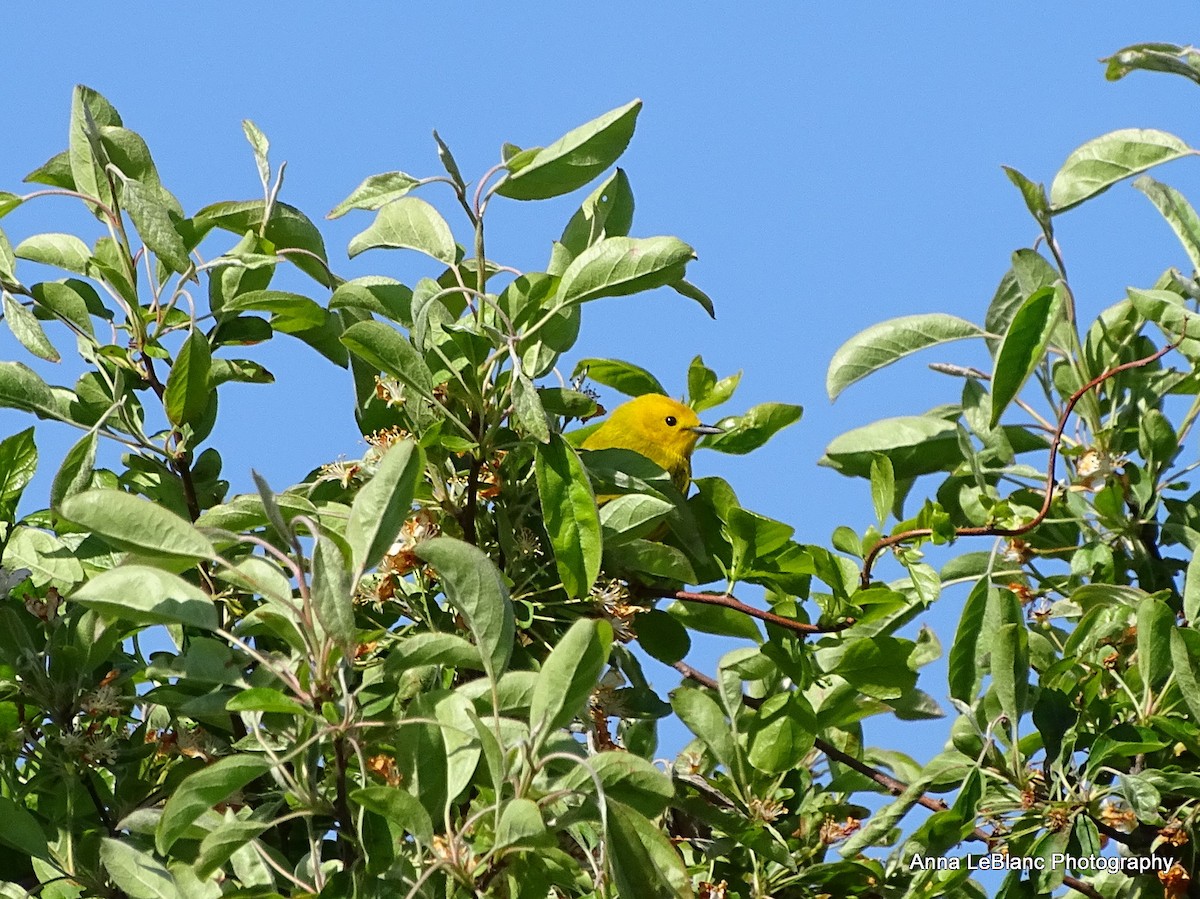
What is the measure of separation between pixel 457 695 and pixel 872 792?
142 cm

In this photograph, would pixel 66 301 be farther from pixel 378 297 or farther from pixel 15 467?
pixel 378 297

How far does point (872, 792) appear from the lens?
3223mm

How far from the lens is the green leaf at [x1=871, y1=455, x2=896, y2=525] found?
2.78m

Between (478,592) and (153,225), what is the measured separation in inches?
39.5

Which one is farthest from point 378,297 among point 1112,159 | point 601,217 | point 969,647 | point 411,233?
point 1112,159

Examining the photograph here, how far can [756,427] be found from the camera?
312cm

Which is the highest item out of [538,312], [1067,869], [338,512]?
[538,312]

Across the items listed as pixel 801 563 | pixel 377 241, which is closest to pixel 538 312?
pixel 377 241

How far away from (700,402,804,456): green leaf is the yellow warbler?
1.74m

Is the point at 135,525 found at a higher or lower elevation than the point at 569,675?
higher

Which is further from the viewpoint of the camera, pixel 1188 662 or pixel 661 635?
pixel 661 635

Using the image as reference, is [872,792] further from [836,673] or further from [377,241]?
[377,241]

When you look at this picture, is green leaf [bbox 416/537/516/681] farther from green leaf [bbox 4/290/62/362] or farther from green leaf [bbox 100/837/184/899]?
green leaf [bbox 4/290/62/362]

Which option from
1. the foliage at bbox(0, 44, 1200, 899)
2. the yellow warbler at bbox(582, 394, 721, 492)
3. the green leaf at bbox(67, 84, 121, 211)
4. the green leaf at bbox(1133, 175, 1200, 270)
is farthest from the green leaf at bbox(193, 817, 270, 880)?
the yellow warbler at bbox(582, 394, 721, 492)
